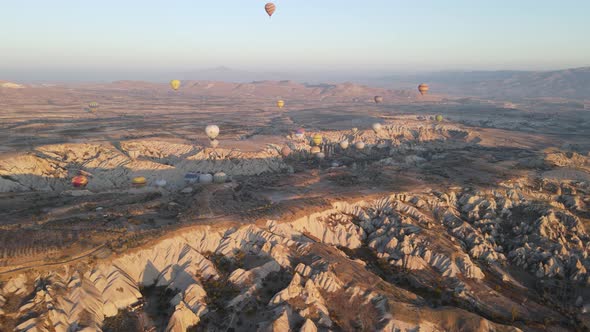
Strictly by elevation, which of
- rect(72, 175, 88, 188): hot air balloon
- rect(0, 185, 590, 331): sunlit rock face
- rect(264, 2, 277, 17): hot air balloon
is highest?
rect(264, 2, 277, 17): hot air balloon

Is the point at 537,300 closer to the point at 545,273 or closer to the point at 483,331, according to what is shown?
the point at 545,273

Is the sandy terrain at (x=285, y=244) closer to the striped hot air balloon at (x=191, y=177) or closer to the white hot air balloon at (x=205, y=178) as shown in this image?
the striped hot air balloon at (x=191, y=177)

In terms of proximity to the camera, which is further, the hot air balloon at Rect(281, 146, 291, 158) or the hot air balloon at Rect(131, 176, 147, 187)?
the hot air balloon at Rect(281, 146, 291, 158)

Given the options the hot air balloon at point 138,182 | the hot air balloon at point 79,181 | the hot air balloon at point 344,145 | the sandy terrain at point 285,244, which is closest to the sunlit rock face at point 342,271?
the sandy terrain at point 285,244

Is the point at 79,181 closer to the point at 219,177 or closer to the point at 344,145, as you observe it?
the point at 219,177

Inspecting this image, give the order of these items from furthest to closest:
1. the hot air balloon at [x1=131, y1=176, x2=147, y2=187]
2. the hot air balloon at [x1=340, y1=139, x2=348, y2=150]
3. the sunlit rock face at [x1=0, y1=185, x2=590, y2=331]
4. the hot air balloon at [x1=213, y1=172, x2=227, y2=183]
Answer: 1. the hot air balloon at [x1=340, y1=139, x2=348, y2=150]
2. the hot air balloon at [x1=213, y1=172, x2=227, y2=183]
3. the hot air balloon at [x1=131, y1=176, x2=147, y2=187]
4. the sunlit rock face at [x1=0, y1=185, x2=590, y2=331]

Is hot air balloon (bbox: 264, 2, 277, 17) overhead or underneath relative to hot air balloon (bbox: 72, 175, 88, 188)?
overhead

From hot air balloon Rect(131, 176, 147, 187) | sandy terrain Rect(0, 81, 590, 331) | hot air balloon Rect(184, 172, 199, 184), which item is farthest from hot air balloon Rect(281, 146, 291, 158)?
hot air balloon Rect(131, 176, 147, 187)

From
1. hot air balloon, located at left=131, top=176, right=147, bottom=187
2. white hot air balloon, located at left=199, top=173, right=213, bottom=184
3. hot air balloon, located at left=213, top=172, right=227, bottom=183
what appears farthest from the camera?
hot air balloon, located at left=213, top=172, right=227, bottom=183

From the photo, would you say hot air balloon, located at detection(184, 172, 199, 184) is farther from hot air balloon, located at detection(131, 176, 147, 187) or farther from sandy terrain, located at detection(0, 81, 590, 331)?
hot air balloon, located at detection(131, 176, 147, 187)
